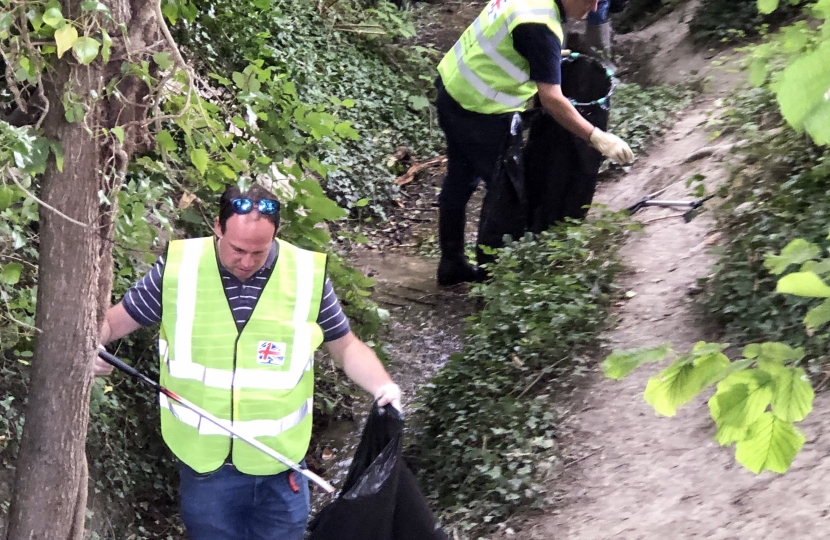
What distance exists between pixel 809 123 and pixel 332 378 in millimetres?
3726

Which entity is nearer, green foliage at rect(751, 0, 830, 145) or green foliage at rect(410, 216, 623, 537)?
green foliage at rect(751, 0, 830, 145)

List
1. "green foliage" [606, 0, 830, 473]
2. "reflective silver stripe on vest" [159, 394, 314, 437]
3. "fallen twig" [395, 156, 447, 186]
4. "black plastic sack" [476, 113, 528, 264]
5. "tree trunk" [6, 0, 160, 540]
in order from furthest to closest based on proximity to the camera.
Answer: "fallen twig" [395, 156, 447, 186] → "black plastic sack" [476, 113, 528, 264] → "reflective silver stripe on vest" [159, 394, 314, 437] → "tree trunk" [6, 0, 160, 540] → "green foliage" [606, 0, 830, 473]

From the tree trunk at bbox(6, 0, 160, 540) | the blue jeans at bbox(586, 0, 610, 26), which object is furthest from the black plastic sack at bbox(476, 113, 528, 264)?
the blue jeans at bbox(586, 0, 610, 26)

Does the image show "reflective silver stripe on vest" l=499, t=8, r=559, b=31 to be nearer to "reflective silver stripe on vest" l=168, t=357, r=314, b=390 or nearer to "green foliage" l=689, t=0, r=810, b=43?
"reflective silver stripe on vest" l=168, t=357, r=314, b=390

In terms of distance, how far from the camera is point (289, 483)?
2.62m

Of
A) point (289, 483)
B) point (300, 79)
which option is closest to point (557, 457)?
point (289, 483)

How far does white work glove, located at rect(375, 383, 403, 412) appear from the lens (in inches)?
97.7

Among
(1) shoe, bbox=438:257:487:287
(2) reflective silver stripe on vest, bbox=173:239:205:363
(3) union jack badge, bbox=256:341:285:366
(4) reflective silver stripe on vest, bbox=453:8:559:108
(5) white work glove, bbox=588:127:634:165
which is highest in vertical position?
(4) reflective silver stripe on vest, bbox=453:8:559:108

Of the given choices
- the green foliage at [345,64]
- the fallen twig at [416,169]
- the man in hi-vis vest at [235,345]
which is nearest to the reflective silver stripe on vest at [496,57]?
the green foliage at [345,64]

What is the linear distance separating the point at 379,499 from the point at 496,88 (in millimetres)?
2857

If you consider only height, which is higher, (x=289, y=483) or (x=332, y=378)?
(x=289, y=483)

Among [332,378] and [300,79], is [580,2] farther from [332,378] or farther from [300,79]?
[300,79]

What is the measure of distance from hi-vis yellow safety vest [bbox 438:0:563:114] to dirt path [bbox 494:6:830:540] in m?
1.25

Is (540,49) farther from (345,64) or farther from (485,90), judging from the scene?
(345,64)
